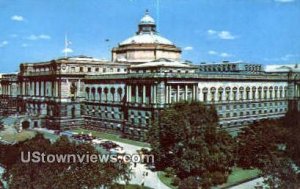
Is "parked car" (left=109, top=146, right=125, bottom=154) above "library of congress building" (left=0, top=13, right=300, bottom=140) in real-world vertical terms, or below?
below

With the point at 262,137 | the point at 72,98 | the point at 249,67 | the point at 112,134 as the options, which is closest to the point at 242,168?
the point at 262,137

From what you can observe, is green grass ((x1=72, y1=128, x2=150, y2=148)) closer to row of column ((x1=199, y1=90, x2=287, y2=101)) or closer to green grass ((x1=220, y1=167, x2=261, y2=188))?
row of column ((x1=199, y1=90, x2=287, y2=101))

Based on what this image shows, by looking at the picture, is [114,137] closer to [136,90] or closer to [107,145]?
[136,90]

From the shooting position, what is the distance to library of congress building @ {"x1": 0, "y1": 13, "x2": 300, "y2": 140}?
66.3m

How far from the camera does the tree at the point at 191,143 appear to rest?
142 ft

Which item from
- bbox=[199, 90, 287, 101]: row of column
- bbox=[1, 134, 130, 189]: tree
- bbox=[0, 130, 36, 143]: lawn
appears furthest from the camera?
bbox=[199, 90, 287, 101]: row of column

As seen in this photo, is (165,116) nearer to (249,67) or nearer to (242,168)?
(242,168)

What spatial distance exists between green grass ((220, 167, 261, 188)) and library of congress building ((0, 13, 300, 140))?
17.5 m

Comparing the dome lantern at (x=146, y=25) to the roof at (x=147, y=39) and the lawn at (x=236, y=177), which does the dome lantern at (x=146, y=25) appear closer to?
the roof at (x=147, y=39)

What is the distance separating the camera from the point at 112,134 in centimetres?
7406

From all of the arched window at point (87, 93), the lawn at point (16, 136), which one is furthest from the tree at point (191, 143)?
the arched window at point (87, 93)

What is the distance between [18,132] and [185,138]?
135ft

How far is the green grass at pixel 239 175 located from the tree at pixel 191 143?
2.45 ft

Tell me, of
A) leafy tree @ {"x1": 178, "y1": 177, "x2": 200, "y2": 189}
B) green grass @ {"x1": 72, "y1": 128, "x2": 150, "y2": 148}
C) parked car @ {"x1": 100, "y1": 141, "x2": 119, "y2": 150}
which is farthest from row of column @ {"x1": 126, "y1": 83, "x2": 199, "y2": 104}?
leafy tree @ {"x1": 178, "y1": 177, "x2": 200, "y2": 189}
